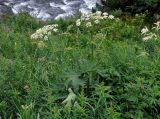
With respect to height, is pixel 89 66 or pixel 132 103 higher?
pixel 89 66

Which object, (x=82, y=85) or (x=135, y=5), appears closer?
(x=82, y=85)

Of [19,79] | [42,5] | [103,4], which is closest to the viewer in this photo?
[19,79]

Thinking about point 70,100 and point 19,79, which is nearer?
point 70,100

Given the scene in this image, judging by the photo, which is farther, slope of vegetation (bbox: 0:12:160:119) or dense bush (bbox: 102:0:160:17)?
dense bush (bbox: 102:0:160:17)

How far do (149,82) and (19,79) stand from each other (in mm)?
1335

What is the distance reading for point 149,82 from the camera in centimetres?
421

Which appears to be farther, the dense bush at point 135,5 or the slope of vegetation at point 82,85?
the dense bush at point 135,5

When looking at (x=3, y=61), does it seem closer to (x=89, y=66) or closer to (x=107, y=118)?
(x=89, y=66)

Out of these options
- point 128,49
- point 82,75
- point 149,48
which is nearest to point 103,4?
point 149,48

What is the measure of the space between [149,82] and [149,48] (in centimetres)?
181

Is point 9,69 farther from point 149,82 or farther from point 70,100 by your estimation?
point 149,82

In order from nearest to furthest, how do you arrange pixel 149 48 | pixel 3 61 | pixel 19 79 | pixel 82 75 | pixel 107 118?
pixel 107 118 < pixel 82 75 < pixel 19 79 < pixel 3 61 < pixel 149 48

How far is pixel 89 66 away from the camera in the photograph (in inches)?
172

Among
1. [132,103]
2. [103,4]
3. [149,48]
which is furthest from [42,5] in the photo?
[132,103]
